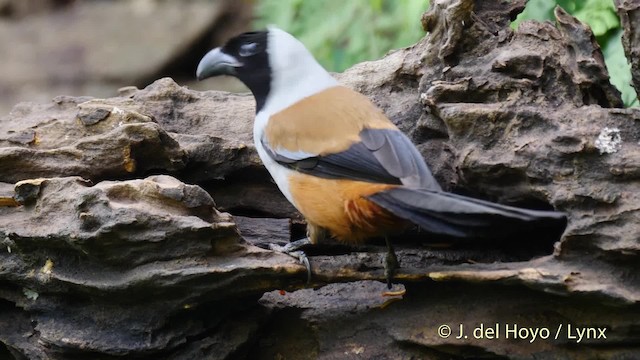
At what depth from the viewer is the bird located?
2.60 metres

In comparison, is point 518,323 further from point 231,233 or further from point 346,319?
point 231,233

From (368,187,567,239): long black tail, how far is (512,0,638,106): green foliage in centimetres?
131

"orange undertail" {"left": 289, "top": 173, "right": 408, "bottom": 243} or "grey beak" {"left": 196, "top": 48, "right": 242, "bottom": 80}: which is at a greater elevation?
"grey beak" {"left": 196, "top": 48, "right": 242, "bottom": 80}

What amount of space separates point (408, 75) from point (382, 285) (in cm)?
84

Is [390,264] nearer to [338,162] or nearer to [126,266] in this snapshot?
[338,162]

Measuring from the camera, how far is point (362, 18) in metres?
5.33

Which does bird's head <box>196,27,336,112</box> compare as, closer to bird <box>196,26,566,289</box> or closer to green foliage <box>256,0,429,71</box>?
bird <box>196,26,566,289</box>

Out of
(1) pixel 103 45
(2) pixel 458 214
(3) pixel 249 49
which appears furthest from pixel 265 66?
(1) pixel 103 45

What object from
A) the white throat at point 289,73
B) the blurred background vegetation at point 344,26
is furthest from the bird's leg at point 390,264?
the blurred background vegetation at point 344,26

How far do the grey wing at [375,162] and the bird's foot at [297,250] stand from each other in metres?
0.28

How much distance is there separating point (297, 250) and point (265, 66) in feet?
2.45

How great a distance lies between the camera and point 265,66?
136 inches

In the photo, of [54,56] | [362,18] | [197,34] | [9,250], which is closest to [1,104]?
[54,56]

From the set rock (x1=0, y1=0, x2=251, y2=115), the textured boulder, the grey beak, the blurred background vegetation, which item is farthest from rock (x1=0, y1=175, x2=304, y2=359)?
rock (x1=0, y1=0, x2=251, y2=115)
